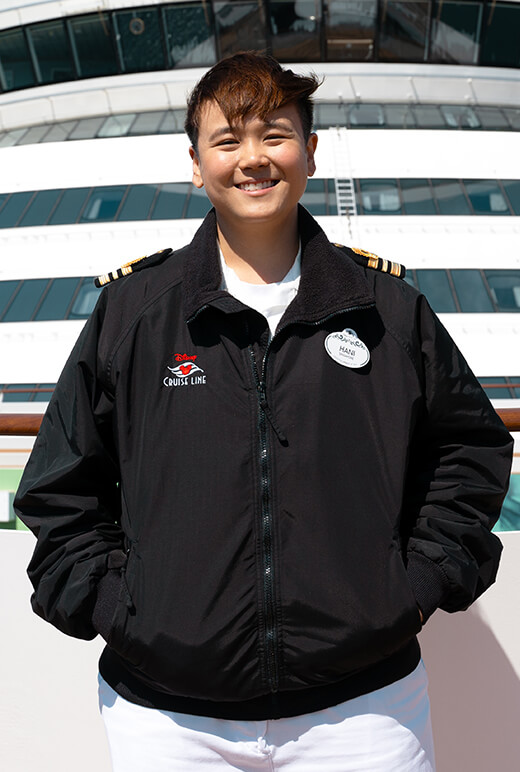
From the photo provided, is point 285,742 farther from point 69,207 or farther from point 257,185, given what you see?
point 69,207

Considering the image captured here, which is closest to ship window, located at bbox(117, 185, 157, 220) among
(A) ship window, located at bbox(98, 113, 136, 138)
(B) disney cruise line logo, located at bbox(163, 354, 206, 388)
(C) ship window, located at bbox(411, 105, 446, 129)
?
(A) ship window, located at bbox(98, 113, 136, 138)

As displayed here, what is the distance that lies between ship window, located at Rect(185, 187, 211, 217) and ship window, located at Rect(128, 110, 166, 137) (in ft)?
7.74

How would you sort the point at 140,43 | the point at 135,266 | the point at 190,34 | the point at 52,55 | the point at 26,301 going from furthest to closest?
1. the point at 52,55
2. the point at 140,43
3. the point at 190,34
4. the point at 26,301
5. the point at 135,266

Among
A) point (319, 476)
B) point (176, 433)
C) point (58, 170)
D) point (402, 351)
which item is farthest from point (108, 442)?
point (58, 170)

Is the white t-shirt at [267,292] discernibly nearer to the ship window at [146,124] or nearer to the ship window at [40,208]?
the ship window at [40,208]

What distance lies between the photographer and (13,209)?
13805 millimetres

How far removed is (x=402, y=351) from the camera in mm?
2057

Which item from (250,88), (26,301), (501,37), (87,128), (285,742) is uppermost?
(250,88)

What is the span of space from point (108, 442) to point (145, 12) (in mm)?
14751

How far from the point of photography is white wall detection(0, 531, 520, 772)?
9.41 feet

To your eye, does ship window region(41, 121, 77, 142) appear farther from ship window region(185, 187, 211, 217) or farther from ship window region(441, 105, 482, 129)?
ship window region(441, 105, 482, 129)

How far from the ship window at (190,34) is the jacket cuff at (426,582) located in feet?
47.8

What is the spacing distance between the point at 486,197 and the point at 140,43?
24.1ft

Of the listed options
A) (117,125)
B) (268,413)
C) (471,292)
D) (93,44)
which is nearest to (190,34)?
(93,44)
